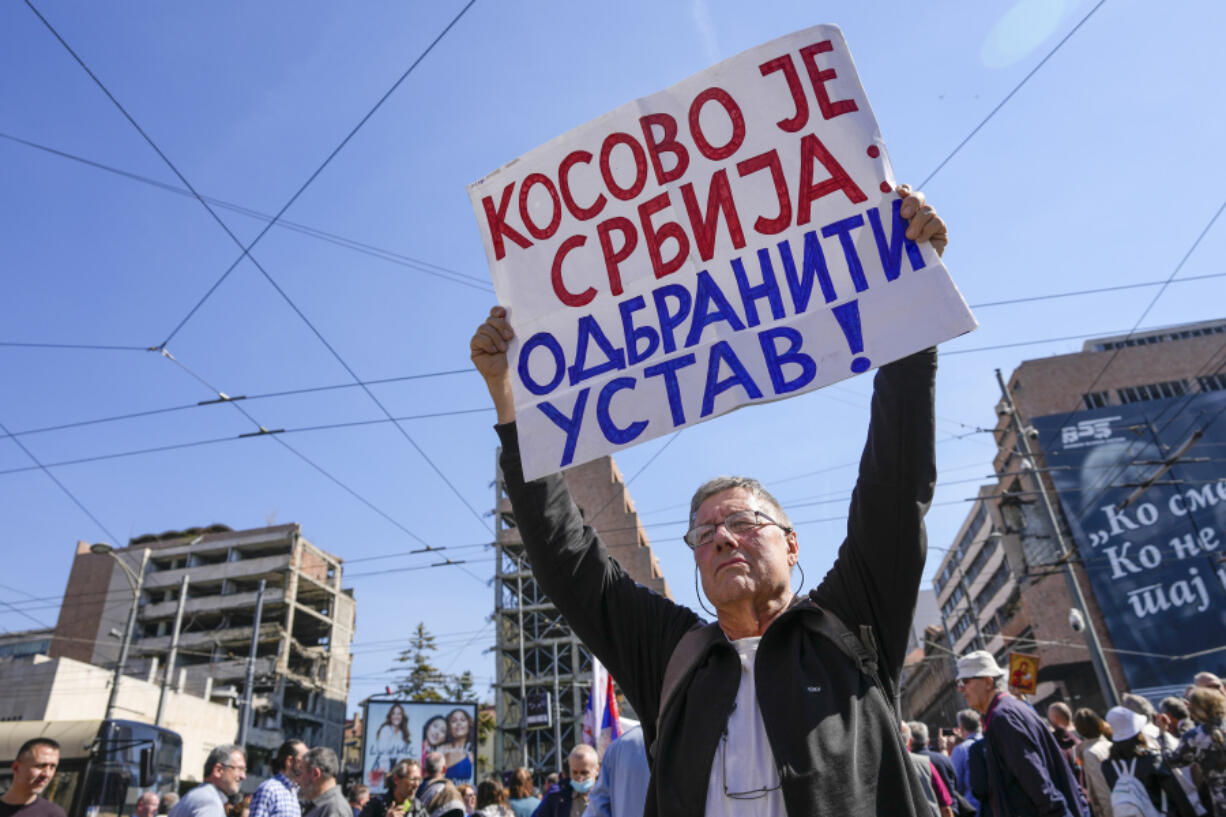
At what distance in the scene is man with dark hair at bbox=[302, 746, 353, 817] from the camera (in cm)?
638

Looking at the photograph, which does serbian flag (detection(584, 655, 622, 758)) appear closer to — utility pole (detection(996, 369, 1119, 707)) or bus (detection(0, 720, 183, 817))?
utility pole (detection(996, 369, 1119, 707))

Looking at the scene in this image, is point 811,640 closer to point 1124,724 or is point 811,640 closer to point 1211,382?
point 1124,724

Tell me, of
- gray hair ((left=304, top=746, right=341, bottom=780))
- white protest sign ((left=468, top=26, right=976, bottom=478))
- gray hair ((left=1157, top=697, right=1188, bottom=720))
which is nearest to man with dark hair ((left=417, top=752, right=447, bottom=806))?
gray hair ((left=304, top=746, right=341, bottom=780))

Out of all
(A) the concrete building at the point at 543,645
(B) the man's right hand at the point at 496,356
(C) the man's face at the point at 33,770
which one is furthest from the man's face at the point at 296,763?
(A) the concrete building at the point at 543,645

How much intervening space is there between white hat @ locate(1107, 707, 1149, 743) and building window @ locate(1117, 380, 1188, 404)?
139 ft

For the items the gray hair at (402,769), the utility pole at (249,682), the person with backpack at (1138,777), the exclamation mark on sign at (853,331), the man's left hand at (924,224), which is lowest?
the person with backpack at (1138,777)

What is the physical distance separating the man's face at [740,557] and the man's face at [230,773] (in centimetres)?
637

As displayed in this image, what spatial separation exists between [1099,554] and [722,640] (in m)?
39.5

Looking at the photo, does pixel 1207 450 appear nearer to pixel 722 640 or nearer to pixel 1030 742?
pixel 1030 742

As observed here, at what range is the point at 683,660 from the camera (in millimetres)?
1957

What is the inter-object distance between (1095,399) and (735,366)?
46.1 metres

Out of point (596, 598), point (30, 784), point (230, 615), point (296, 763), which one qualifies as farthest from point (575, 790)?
point (230, 615)

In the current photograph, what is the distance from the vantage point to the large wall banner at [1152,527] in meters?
33.2

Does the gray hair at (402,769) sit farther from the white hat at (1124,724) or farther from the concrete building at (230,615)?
the concrete building at (230,615)
